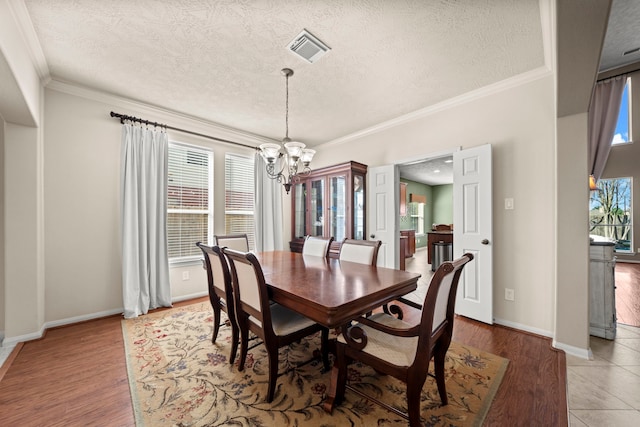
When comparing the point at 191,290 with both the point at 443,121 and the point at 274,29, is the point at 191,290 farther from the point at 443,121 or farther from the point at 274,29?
the point at 443,121

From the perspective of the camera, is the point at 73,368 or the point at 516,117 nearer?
the point at 73,368

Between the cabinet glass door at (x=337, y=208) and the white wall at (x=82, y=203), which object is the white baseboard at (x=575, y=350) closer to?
the cabinet glass door at (x=337, y=208)

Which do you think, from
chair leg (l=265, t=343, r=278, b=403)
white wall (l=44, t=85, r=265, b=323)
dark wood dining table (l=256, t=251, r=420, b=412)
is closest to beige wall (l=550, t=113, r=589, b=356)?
dark wood dining table (l=256, t=251, r=420, b=412)

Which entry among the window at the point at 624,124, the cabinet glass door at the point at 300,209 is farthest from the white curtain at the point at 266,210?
the window at the point at 624,124

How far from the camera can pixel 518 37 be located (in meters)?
2.03

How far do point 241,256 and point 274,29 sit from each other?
176cm

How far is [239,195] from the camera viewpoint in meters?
4.29

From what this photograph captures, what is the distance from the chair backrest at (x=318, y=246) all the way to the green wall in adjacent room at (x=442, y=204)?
313 inches

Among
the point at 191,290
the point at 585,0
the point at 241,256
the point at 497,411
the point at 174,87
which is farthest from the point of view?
the point at 191,290

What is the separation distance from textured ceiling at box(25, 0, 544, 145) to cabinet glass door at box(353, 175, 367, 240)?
118 cm

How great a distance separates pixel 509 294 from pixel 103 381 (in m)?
3.76

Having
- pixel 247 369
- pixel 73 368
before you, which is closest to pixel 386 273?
pixel 247 369

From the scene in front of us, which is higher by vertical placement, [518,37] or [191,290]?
[518,37]

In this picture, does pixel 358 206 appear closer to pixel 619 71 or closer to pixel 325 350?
pixel 325 350
